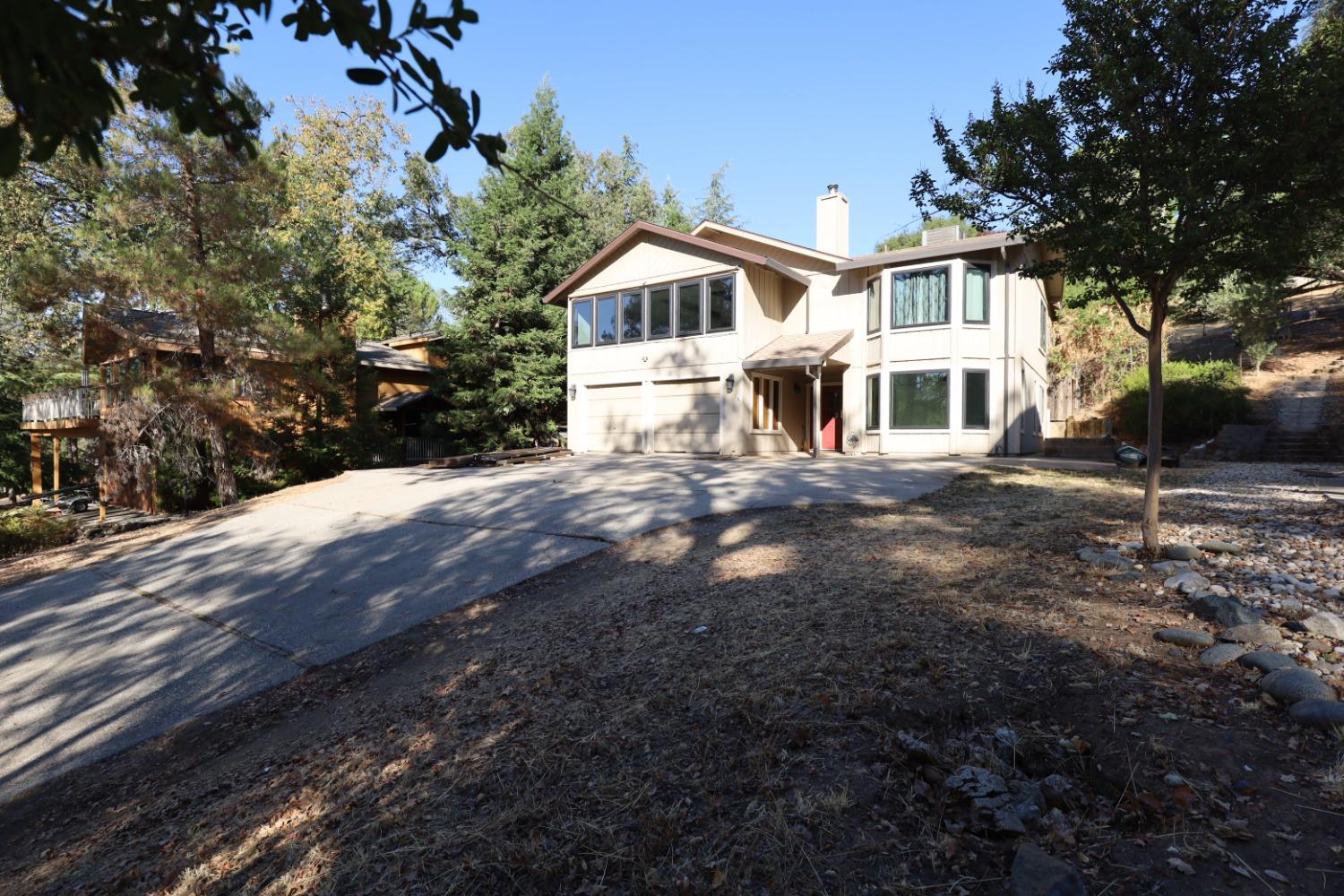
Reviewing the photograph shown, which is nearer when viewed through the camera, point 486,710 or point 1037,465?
point 486,710

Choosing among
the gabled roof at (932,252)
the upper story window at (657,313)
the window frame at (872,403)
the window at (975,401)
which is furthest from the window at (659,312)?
the window at (975,401)

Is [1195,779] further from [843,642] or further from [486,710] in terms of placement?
[486,710]

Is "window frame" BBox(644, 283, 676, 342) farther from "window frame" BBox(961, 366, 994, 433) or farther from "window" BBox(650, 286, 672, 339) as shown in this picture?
"window frame" BBox(961, 366, 994, 433)

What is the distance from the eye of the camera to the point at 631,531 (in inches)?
305

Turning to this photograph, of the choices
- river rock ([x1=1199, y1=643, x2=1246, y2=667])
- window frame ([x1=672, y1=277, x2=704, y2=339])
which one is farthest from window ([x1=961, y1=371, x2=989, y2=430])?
river rock ([x1=1199, y1=643, x2=1246, y2=667])

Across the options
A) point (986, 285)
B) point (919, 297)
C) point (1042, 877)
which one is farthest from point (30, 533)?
point (986, 285)

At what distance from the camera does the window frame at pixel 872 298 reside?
17.9 metres

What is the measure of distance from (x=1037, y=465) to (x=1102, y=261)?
9.23 m

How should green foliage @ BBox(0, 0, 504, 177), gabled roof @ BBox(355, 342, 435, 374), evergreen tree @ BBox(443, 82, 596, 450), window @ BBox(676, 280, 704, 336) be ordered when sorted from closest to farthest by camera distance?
green foliage @ BBox(0, 0, 504, 177) < window @ BBox(676, 280, 704, 336) < evergreen tree @ BBox(443, 82, 596, 450) < gabled roof @ BBox(355, 342, 435, 374)

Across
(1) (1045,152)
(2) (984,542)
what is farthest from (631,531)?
(1) (1045,152)

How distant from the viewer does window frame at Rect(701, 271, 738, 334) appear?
17748 millimetres

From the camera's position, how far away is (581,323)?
21.2 metres

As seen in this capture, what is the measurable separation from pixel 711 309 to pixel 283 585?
43.8 feet

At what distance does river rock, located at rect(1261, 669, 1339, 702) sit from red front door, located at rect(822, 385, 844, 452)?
57.5 ft
